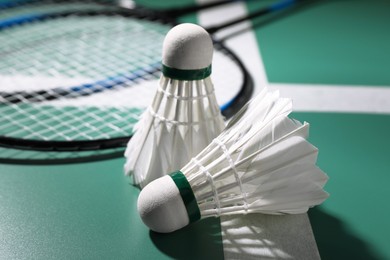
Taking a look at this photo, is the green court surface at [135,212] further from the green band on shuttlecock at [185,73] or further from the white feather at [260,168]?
the green band on shuttlecock at [185,73]

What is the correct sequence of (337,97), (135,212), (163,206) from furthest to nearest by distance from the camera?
(337,97), (135,212), (163,206)

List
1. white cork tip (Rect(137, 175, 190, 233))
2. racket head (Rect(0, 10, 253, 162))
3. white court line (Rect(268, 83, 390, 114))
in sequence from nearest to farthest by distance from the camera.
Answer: white cork tip (Rect(137, 175, 190, 233)), racket head (Rect(0, 10, 253, 162)), white court line (Rect(268, 83, 390, 114))

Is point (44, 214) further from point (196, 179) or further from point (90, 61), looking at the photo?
point (90, 61)

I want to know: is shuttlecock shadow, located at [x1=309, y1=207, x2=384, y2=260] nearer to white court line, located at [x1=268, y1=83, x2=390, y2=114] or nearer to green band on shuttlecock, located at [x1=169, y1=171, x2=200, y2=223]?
green band on shuttlecock, located at [x1=169, y1=171, x2=200, y2=223]

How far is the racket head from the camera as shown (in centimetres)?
125

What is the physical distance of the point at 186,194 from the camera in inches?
35.0

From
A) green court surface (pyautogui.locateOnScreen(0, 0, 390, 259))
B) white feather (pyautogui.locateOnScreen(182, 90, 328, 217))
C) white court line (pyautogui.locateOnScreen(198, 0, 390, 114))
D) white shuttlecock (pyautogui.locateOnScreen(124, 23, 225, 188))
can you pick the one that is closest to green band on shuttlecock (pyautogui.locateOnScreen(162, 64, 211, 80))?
white shuttlecock (pyautogui.locateOnScreen(124, 23, 225, 188))

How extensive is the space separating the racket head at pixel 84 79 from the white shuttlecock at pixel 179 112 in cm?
18

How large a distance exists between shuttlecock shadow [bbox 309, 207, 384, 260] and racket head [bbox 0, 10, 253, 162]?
0.38 metres

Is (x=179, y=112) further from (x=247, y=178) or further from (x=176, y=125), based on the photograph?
(x=247, y=178)

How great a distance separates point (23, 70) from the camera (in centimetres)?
151

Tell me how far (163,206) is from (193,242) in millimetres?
106

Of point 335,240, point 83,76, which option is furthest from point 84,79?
point 335,240

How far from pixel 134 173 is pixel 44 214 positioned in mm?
183
